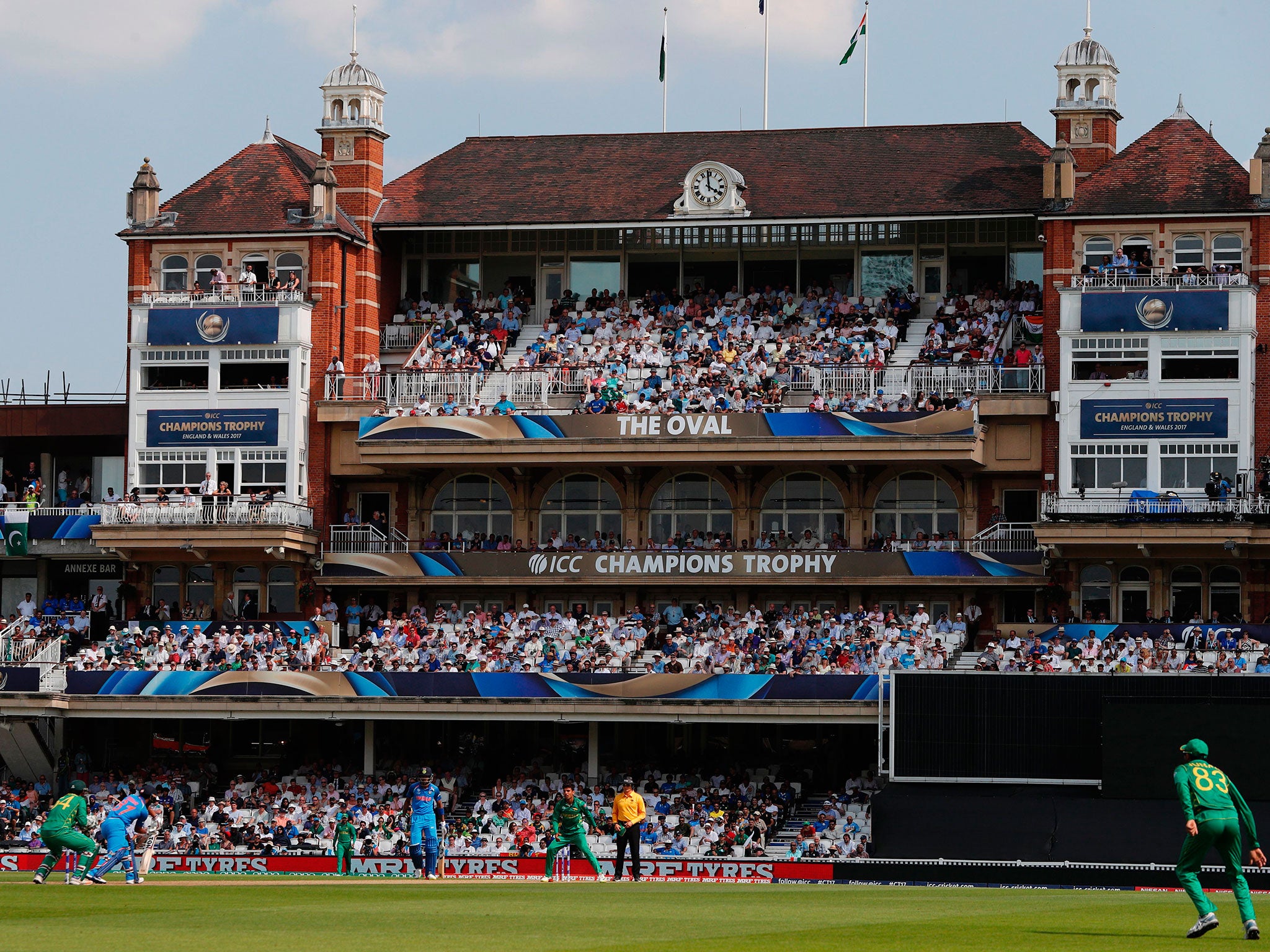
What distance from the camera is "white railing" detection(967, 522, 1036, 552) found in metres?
49.6

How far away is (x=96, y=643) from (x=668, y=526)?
14550mm

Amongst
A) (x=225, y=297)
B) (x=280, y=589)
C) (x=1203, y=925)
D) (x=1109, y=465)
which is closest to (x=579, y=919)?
(x=1203, y=925)

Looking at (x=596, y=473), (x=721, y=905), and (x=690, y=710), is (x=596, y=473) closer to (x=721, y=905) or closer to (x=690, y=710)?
(x=690, y=710)

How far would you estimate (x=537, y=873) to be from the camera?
4072 centimetres

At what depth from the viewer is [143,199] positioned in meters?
54.4

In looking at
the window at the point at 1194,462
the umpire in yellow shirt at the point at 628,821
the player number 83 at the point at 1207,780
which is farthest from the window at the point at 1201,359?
the player number 83 at the point at 1207,780

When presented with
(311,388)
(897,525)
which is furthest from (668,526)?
(311,388)

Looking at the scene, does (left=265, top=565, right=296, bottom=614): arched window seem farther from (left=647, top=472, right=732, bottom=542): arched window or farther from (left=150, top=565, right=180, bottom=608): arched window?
(left=647, top=472, right=732, bottom=542): arched window

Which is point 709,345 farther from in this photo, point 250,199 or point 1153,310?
point 250,199

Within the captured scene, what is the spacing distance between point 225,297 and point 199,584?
7373 mm

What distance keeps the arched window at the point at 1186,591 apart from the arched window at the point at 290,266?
75.5 ft

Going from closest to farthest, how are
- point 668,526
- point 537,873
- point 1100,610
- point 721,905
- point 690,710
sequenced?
1. point 721,905
2. point 537,873
3. point 690,710
4. point 1100,610
5. point 668,526

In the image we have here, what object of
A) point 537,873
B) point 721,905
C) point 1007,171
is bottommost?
point 537,873

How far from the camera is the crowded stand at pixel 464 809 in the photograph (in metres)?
42.5
